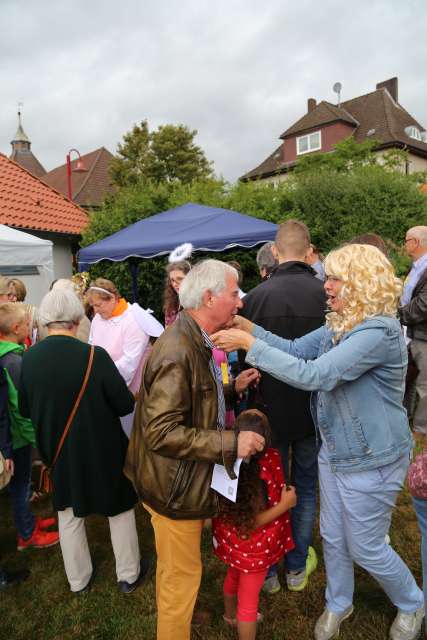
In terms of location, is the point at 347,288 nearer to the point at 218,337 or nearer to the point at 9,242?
the point at 218,337

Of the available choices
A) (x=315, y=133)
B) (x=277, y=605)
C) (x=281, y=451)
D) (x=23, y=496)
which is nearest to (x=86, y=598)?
(x=23, y=496)

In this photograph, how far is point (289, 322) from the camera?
255cm

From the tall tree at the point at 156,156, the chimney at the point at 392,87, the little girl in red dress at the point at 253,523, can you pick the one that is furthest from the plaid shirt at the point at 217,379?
the chimney at the point at 392,87

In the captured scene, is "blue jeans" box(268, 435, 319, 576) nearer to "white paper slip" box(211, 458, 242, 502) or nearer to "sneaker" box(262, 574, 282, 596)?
"sneaker" box(262, 574, 282, 596)

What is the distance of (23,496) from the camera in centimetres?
320

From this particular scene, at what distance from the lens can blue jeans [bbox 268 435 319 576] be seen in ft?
8.50

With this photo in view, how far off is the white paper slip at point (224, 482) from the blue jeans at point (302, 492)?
82cm

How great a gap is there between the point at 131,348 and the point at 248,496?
7.11ft

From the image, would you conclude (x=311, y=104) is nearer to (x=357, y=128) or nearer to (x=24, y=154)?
(x=357, y=128)

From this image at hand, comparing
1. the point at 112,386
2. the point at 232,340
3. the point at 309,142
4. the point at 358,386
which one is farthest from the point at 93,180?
the point at 358,386

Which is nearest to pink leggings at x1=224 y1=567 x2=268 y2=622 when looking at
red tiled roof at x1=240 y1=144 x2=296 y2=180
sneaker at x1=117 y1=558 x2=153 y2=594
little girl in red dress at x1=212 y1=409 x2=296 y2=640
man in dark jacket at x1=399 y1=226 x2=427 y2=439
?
little girl in red dress at x1=212 y1=409 x2=296 y2=640

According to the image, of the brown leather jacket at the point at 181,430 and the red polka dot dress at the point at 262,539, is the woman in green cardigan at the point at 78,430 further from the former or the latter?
the red polka dot dress at the point at 262,539

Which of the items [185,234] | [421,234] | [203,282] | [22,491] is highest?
[185,234]

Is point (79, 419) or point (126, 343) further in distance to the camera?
point (126, 343)
